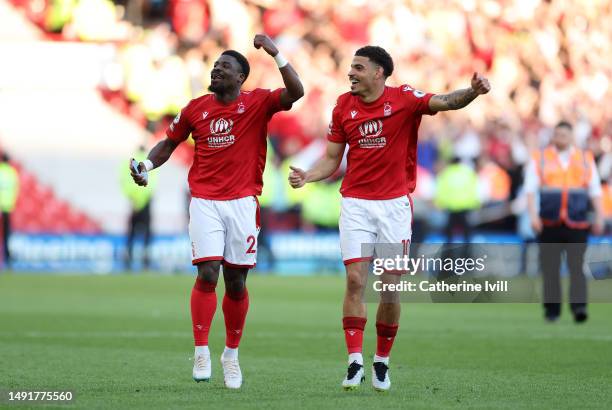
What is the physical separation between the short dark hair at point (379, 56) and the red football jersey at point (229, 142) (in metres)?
0.70

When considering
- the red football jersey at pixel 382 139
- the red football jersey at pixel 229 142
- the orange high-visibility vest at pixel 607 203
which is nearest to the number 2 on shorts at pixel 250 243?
the red football jersey at pixel 229 142

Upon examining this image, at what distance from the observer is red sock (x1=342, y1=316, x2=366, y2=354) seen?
362 inches

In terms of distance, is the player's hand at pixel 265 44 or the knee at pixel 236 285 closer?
the player's hand at pixel 265 44

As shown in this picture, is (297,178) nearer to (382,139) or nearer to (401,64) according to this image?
(382,139)

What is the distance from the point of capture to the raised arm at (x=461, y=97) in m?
8.79

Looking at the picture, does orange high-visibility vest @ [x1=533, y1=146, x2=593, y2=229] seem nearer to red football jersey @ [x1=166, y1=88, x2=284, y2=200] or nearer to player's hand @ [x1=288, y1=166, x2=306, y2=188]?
red football jersey @ [x1=166, y1=88, x2=284, y2=200]

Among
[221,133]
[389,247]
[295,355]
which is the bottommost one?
[295,355]

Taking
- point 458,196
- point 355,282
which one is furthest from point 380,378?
point 458,196

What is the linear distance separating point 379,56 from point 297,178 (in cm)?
97

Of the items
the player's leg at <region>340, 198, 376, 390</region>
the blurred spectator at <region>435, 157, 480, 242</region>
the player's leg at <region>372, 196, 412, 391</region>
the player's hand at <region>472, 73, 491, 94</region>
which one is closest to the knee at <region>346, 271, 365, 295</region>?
the player's leg at <region>340, 198, 376, 390</region>

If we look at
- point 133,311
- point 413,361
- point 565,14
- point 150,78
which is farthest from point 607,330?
point 565,14

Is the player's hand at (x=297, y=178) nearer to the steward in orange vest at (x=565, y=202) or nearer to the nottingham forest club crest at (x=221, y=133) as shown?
the nottingham forest club crest at (x=221, y=133)

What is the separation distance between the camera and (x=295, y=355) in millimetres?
11945

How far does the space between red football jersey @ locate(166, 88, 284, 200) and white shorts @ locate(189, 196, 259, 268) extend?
61mm
